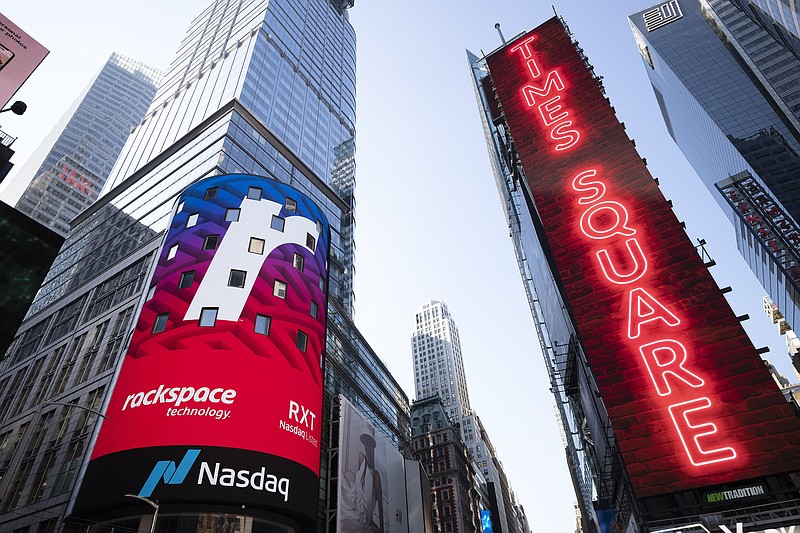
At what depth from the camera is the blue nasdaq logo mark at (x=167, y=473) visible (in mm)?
22359

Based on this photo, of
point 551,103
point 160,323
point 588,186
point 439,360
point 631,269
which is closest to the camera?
point 631,269

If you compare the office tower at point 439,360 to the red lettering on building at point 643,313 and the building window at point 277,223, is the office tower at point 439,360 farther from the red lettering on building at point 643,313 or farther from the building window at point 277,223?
the red lettering on building at point 643,313

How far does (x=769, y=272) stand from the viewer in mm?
116812

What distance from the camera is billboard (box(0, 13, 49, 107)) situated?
74.5 ft

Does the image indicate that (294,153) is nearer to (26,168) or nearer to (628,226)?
(628,226)


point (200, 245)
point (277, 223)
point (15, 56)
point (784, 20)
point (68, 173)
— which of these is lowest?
point (200, 245)

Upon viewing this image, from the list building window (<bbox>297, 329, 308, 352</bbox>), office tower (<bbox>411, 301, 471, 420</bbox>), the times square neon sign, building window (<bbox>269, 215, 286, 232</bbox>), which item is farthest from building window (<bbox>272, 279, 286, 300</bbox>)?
office tower (<bbox>411, 301, 471, 420</bbox>)

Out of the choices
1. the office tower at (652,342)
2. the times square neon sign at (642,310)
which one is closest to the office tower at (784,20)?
the office tower at (652,342)

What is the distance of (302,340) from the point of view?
31188 mm

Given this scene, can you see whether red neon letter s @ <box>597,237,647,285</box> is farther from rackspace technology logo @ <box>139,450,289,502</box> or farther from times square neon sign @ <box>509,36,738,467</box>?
rackspace technology logo @ <box>139,450,289,502</box>

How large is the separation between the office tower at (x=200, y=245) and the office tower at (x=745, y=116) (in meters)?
80.4

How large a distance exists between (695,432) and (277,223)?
90.8 feet

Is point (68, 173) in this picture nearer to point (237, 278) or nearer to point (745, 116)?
point (237, 278)

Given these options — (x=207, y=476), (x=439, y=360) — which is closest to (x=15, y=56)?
(x=207, y=476)
